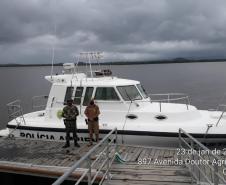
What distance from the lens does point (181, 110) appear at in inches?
473

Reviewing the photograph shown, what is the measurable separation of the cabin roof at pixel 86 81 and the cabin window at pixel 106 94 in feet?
0.59

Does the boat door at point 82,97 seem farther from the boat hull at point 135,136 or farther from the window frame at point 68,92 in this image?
the boat hull at point 135,136

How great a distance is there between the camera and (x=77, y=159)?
388 inches

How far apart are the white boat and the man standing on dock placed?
0.62 meters

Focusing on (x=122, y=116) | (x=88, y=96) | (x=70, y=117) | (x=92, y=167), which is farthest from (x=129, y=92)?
(x=92, y=167)

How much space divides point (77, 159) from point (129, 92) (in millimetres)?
3701

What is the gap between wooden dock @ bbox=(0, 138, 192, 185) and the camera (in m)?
7.97

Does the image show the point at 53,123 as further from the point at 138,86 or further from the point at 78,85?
the point at 138,86

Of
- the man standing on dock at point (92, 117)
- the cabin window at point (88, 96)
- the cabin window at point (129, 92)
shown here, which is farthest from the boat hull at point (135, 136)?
the cabin window at point (129, 92)

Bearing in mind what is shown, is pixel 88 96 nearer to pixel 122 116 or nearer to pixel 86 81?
pixel 86 81

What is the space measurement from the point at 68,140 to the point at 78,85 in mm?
2442

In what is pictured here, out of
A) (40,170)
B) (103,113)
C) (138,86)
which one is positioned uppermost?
(138,86)

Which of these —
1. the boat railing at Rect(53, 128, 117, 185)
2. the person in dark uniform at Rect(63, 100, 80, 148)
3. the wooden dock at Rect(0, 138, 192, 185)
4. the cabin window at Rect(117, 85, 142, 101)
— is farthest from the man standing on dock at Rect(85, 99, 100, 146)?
the cabin window at Rect(117, 85, 142, 101)

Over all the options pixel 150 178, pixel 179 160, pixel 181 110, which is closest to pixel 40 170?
pixel 150 178
